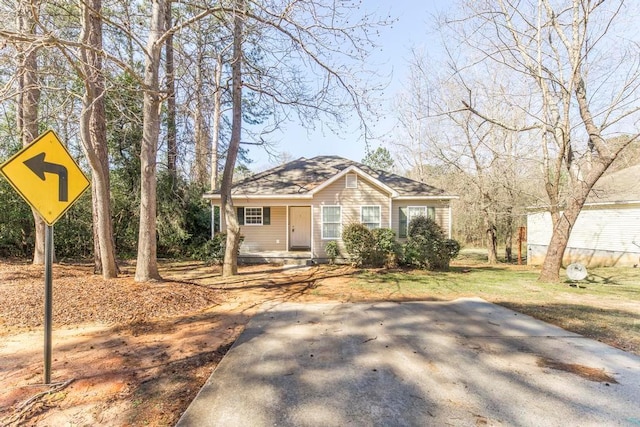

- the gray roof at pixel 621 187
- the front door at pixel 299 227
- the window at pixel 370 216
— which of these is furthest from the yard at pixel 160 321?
the front door at pixel 299 227

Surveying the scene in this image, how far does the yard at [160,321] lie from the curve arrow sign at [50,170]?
1.97m

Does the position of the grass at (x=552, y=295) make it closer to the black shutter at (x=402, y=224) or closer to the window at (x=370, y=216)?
the window at (x=370, y=216)

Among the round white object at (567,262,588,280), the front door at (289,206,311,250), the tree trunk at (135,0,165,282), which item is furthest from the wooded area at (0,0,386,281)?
the round white object at (567,262,588,280)

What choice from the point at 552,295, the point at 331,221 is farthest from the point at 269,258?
the point at 552,295

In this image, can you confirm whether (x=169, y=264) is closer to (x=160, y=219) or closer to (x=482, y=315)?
(x=160, y=219)

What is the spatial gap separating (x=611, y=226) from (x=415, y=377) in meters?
16.9

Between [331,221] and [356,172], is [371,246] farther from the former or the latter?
[356,172]

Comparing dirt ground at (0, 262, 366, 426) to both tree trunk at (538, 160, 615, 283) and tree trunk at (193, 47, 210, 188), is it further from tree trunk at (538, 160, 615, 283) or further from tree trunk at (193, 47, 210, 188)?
tree trunk at (538, 160, 615, 283)

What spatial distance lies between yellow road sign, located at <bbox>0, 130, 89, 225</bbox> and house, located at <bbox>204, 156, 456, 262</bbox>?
9851 mm

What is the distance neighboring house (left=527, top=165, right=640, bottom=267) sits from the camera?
44.7 ft

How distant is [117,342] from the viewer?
4.39 metres

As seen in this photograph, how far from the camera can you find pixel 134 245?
14492 mm

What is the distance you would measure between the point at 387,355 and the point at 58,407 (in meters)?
3.48

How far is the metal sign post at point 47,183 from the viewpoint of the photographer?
303 centimetres
